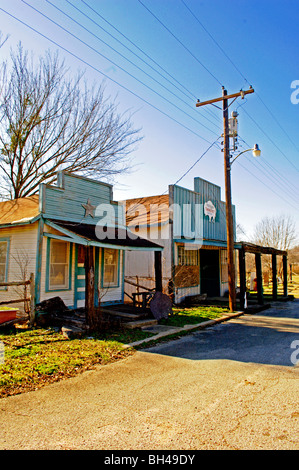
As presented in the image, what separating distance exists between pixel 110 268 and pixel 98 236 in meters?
3.01

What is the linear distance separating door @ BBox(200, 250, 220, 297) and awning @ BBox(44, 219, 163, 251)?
28.2 feet

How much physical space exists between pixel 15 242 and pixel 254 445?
9737 millimetres

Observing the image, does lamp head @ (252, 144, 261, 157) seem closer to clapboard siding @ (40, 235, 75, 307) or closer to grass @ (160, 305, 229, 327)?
grass @ (160, 305, 229, 327)

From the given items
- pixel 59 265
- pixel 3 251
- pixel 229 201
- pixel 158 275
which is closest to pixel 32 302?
pixel 59 265

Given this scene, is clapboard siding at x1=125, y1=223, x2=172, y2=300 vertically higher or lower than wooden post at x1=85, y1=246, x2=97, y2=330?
higher

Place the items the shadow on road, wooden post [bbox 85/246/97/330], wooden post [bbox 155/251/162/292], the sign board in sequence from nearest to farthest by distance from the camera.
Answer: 1. the shadow on road
2. wooden post [bbox 85/246/97/330]
3. wooden post [bbox 155/251/162/292]
4. the sign board

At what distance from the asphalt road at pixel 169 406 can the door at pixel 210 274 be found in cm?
1325

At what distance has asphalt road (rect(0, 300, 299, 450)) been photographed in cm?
350

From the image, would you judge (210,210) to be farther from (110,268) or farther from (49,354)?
(49,354)

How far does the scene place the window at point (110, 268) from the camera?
12.9m

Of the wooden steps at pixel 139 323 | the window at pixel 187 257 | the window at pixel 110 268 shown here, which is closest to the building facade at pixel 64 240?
the window at pixel 110 268

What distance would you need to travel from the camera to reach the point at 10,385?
516 centimetres

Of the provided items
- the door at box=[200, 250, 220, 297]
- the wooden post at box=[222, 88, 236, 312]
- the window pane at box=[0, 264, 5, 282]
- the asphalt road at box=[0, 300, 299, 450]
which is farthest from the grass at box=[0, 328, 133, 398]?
the door at box=[200, 250, 220, 297]

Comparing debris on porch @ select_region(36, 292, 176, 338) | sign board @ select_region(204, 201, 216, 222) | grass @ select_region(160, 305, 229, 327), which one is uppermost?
sign board @ select_region(204, 201, 216, 222)
